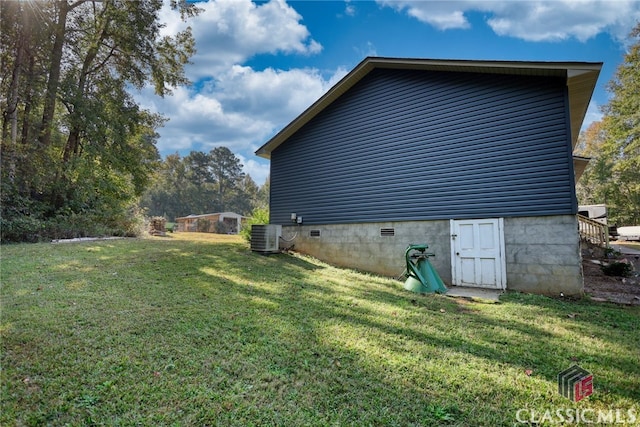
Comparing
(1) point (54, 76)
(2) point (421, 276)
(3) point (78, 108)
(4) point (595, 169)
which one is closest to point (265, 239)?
(2) point (421, 276)

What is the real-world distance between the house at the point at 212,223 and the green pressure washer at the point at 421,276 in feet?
73.8

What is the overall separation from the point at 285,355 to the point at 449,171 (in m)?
6.31

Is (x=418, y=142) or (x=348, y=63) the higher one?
(x=348, y=63)

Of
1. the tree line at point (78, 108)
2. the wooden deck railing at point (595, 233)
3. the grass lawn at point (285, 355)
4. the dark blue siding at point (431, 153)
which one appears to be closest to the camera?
the grass lawn at point (285, 355)

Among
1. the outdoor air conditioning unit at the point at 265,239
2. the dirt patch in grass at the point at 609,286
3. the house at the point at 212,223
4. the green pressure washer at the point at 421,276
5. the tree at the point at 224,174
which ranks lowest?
the dirt patch in grass at the point at 609,286

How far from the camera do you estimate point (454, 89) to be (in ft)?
24.8

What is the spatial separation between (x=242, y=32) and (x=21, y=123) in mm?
8896

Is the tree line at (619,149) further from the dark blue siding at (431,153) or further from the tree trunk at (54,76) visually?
the tree trunk at (54,76)

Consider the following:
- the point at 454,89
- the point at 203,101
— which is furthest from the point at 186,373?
the point at 203,101

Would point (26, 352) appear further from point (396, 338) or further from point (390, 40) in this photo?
point (390, 40)

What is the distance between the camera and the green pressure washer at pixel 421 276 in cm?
620

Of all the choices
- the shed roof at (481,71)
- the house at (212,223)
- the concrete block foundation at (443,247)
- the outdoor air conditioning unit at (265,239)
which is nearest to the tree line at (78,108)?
the outdoor air conditioning unit at (265,239)

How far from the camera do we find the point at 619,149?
2033 centimetres

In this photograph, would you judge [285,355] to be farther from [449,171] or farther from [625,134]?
[625,134]
